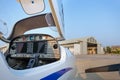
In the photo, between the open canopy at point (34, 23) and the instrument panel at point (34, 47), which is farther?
the instrument panel at point (34, 47)

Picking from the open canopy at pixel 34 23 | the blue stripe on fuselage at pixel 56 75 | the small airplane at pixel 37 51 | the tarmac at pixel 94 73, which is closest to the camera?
the small airplane at pixel 37 51

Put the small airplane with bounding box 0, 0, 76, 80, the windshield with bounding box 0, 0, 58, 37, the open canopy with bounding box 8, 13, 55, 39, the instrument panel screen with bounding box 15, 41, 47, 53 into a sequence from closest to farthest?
1. the small airplane with bounding box 0, 0, 76, 80
2. the windshield with bounding box 0, 0, 58, 37
3. the open canopy with bounding box 8, 13, 55, 39
4. the instrument panel screen with bounding box 15, 41, 47, 53

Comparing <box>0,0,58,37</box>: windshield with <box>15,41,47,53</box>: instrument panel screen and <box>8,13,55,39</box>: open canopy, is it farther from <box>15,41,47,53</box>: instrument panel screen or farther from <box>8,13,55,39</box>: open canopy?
<box>15,41,47,53</box>: instrument panel screen

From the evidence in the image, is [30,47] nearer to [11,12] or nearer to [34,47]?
[34,47]

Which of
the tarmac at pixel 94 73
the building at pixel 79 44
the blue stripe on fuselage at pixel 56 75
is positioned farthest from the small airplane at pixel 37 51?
the tarmac at pixel 94 73

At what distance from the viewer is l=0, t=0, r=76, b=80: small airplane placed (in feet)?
8.16

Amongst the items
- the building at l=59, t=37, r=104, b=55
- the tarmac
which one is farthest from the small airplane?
the tarmac

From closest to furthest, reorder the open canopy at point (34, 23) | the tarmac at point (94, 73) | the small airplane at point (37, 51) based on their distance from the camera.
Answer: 1. the small airplane at point (37, 51)
2. the open canopy at point (34, 23)
3. the tarmac at point (94, 73)

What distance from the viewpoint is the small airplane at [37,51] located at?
2.49m

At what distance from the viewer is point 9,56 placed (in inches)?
157

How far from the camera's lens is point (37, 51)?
410 centimetres

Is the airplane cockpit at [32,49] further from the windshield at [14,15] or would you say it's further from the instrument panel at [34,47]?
the windshield at [14,15]

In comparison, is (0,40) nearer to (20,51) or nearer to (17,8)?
(17,8)

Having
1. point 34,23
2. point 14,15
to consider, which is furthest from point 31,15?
point 14,15
